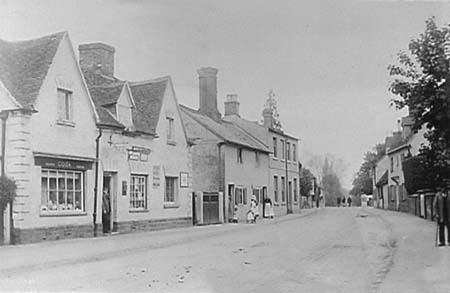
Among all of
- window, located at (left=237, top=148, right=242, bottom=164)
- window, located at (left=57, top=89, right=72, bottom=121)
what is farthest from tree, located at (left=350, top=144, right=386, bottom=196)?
window, located at (left=237, top=148, right=242, bottom=164)

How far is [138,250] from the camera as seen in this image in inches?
413

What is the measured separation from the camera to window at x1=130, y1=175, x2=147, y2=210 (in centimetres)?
1504

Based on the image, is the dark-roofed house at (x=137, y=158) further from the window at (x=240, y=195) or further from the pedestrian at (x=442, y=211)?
the pedestrian at (x=442, y=211)

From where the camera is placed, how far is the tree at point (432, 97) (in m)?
8.93

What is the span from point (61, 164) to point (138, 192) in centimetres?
339

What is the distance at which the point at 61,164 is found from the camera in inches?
481

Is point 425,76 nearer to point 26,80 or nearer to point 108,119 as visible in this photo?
point 26,80

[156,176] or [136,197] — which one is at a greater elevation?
[156,176]

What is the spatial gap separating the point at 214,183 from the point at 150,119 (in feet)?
24.5

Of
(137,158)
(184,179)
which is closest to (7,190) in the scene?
(137,158)

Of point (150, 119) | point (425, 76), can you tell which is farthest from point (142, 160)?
point (425, 76)

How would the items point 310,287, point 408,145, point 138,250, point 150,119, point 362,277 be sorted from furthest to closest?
1. point 408,145
2. point 150,119
3. point 138,250
4. point 362,277
5. point 310,287

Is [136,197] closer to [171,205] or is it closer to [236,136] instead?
[171,205]

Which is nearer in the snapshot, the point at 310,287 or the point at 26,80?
the point at 310,287
